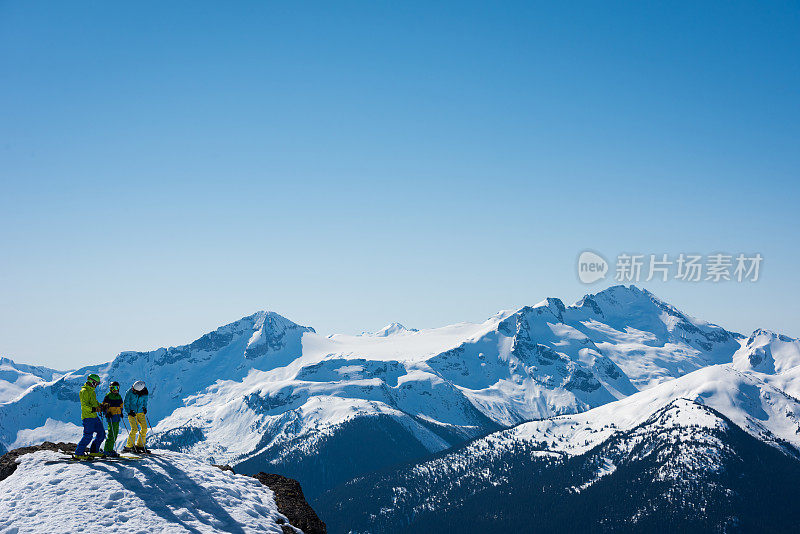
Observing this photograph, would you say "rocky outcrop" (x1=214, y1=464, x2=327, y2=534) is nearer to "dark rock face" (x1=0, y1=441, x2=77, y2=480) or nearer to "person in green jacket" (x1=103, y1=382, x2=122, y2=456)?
"person in green jacket" (x1=103, y1=382, x2=122, y2=456)

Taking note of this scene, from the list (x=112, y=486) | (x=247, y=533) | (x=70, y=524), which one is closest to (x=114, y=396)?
(x=112, y=486)

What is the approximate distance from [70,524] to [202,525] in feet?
21.1

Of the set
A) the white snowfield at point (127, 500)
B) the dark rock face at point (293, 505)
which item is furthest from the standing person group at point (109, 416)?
the dark rock face at point (293, 505)

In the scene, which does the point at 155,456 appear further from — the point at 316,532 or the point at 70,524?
the point at 316,532

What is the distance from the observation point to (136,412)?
40.8m

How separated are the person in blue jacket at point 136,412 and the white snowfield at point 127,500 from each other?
1711mm

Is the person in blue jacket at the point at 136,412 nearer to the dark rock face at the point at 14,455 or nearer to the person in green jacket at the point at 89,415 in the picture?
the person in green jacket at the point at 89,415

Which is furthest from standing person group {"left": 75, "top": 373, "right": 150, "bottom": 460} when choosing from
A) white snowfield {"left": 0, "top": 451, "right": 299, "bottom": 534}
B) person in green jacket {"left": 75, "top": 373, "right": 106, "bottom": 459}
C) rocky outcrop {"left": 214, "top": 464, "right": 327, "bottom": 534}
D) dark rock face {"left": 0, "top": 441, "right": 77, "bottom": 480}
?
rocky outcrop {"left": 214, "top": 464, "right": 327, "bottom": 534}

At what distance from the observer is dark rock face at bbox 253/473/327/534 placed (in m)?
38.5

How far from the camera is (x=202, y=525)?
111 feet

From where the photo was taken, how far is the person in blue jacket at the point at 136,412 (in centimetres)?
4028

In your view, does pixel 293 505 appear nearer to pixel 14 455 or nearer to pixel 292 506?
pixel 292 506

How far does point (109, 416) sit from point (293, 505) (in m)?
12.9

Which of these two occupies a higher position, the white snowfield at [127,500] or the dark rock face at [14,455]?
the dark rock face at [14,455]
